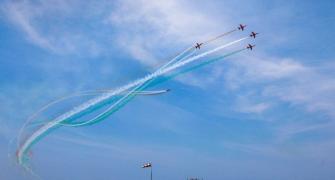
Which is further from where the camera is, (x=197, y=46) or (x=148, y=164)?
(x=148, y=164)

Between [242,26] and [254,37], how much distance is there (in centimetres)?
728

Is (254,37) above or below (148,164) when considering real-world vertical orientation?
above

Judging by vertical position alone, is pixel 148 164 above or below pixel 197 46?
below

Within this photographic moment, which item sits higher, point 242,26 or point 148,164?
point 242,26

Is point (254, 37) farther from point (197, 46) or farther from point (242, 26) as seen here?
point (197, 46)

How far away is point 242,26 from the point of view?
138m

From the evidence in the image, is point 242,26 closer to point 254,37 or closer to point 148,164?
point 254,37

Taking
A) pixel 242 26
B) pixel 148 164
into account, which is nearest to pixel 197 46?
pixel 242 26

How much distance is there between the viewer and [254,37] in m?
142

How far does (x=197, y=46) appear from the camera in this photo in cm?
13438

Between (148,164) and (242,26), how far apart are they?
197 feet

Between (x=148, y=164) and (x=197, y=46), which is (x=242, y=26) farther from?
(x=148, y=164)

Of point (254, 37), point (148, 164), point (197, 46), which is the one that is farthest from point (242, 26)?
point (148, 164)
